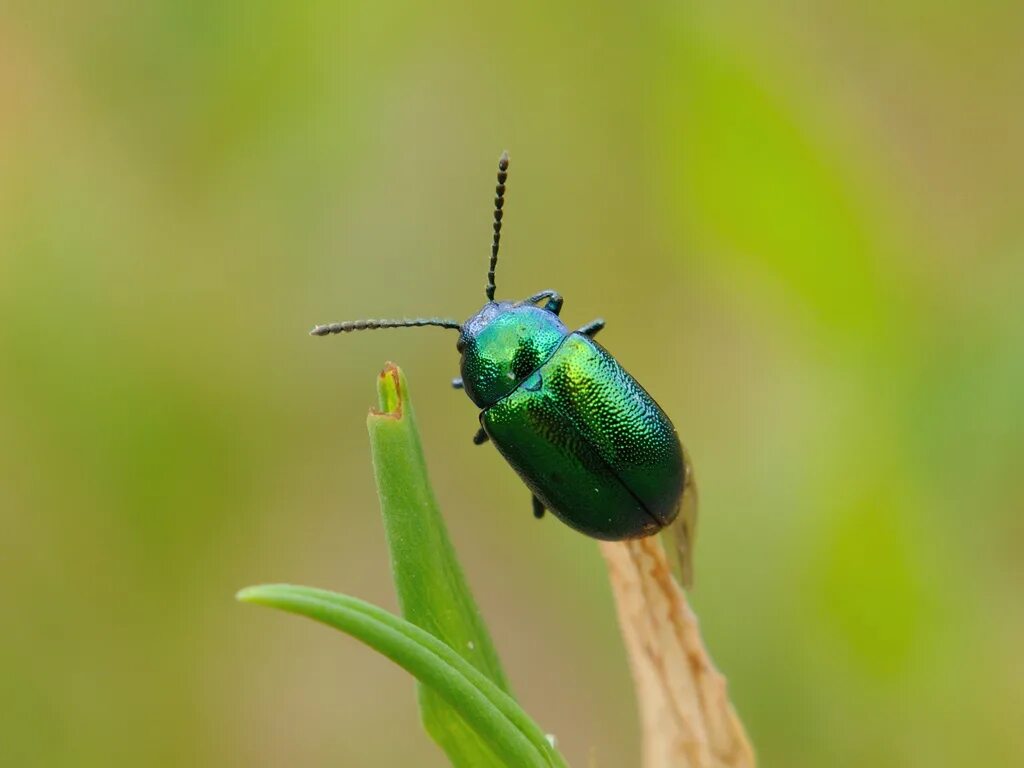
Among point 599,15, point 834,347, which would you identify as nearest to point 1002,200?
point 834,347

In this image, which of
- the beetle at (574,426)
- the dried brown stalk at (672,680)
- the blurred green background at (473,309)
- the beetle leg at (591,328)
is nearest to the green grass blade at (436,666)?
the dried brown stalk at (672,680)

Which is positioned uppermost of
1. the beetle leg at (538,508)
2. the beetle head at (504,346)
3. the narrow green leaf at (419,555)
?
the beetle head at (504,346)

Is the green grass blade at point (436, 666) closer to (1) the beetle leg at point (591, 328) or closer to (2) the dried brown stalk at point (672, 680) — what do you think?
(2) the dried brown stalk at point (672, 680)

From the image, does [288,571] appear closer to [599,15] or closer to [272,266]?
[272,266]

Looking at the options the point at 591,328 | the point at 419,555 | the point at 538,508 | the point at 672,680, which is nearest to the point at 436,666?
the point at 419,555

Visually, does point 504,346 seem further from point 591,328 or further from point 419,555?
point 419,555

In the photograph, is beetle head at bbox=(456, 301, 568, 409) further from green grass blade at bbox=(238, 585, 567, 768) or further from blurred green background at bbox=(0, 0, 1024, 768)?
green grass blade at bbox=(238, 585, 567, 768)
